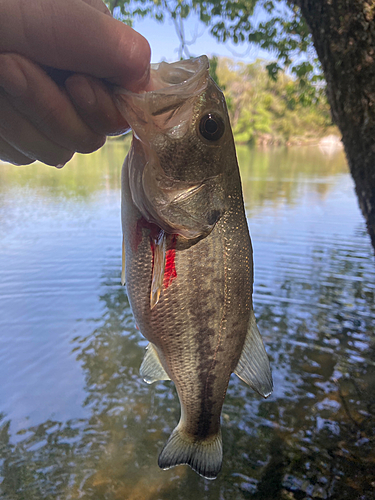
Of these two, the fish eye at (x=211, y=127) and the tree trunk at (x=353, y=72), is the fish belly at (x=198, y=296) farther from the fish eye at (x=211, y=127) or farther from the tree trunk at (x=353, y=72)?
the tree trunk at (x=353, y=72)

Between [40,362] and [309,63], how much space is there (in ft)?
24.6

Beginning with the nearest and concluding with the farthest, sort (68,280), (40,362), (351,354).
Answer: (40,362)
(351,354)
(68,280)

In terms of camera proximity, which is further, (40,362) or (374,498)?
(40,362)

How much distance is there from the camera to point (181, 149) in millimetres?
1600

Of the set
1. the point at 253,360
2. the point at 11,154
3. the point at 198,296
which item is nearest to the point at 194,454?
the point at 253,360

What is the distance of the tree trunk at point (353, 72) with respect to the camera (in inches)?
115

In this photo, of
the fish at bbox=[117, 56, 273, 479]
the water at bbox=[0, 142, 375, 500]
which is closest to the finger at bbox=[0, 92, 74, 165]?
the fish at bbox=[117, 56, 273, 479]

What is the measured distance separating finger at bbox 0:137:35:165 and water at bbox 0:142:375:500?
2.57 meters

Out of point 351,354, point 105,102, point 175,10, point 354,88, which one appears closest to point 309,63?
point 175,10

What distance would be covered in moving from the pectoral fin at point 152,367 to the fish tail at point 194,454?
0.32 m

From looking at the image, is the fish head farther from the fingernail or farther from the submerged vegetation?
the submerged vegetation

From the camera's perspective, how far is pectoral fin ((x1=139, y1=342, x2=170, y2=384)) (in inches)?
83.7

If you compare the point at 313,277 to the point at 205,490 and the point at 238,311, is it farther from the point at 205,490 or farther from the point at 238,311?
the point at 238,311

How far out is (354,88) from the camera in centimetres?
304
